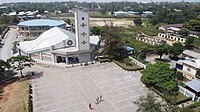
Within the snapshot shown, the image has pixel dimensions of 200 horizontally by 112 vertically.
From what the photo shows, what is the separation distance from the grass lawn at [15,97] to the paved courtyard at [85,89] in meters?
1.51

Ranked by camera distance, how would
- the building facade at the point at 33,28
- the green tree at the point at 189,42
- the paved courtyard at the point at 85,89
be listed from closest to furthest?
the paved courtyard at the point at 85,89, the green tree at the point at 189,42, the building facade at the point at 33,28

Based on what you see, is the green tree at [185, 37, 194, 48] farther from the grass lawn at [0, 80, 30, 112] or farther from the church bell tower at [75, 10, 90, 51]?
the grass lawn at [0, 80, 30, 112]

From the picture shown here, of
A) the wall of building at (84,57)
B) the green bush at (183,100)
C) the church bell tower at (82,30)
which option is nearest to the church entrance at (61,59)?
the wall of building at (84,57)

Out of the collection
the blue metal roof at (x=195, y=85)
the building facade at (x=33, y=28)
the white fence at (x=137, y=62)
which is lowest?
the blue metal roof at (x=195, y=85)

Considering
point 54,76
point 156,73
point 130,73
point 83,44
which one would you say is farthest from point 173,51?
point 54,76

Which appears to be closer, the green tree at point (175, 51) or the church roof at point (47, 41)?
the green tree at point (175, 51)

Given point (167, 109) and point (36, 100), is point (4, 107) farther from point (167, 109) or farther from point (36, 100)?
point (167, 109)

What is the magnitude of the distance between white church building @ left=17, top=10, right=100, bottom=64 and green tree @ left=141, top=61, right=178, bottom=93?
17844 mm

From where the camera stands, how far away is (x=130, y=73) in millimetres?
41281

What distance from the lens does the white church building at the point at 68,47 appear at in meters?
45.4

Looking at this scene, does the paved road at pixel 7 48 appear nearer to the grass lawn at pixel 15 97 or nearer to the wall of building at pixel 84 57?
the grass lawn at pixel 15 97

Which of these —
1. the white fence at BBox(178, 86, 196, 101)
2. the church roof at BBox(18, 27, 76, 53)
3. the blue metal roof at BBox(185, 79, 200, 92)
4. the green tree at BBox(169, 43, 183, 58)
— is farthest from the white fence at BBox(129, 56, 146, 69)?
the church roof at BBox(18, 27, 76, 53)

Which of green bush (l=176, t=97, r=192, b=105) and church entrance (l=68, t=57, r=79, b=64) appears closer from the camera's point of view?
green bush (l=176, t=97, r=192, b=105)

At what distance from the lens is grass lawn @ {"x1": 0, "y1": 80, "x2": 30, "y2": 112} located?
28830 mm
